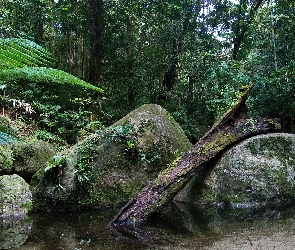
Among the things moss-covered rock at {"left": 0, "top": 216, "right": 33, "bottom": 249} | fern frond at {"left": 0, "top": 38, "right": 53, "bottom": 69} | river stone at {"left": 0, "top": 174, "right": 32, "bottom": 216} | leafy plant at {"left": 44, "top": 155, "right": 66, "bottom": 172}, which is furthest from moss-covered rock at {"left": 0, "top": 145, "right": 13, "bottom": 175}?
fern frond at {"left": 0, "top": 38, "right": 53, "bottom": 69}

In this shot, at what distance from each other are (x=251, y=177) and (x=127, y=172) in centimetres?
261

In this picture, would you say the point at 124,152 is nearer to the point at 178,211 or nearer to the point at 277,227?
the point at 178,211

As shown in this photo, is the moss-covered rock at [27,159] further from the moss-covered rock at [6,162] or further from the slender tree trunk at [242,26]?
the slender tree trunk at [242,26]

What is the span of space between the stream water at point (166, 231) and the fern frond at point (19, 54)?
3.34 metres

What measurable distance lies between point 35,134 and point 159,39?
18.8ft

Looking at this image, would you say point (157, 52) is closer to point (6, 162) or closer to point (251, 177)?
point (251, 177)

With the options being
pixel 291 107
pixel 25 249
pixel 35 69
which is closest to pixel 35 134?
pixel 25 249

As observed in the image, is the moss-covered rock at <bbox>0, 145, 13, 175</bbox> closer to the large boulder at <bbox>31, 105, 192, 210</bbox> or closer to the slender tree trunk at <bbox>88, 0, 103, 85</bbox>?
the large boulder at <bbox>31, 105, 192, 210</bbox>

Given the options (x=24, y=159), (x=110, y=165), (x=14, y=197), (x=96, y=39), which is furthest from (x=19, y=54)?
(x=96, y=39)

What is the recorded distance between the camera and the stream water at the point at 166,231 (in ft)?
13.3

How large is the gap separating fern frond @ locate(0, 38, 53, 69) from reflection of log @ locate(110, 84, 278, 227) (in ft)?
14.6

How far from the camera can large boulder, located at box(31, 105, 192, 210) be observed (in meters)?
6.55

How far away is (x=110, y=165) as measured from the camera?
7.08 m

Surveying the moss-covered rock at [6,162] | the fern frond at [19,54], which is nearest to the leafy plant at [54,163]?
the moss-covered rock at [6,162]
